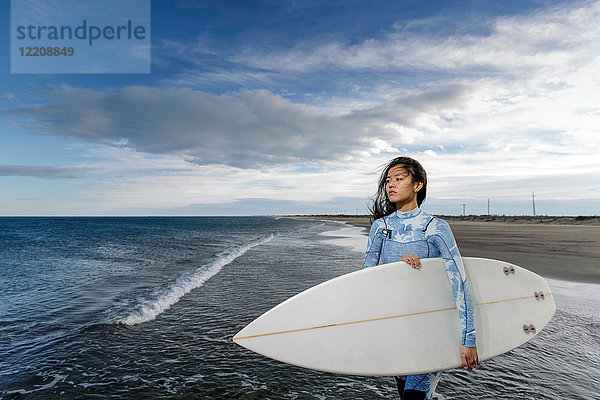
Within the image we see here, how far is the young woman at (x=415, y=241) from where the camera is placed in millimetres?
2051

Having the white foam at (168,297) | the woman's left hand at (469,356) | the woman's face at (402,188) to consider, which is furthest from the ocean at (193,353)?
the woman's face at (402,188)

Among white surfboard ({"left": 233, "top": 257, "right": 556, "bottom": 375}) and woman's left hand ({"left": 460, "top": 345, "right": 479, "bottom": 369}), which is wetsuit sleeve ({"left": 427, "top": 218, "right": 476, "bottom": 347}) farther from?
white surfboard ({"left": 233, "top": 257, "right": 556, "bottom": 375})

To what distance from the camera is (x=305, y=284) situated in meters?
8.45

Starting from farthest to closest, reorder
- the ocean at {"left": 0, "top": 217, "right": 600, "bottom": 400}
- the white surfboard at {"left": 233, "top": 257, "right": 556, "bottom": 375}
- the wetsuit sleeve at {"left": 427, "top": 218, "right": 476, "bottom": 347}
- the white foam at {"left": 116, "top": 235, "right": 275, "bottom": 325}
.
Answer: the white foam at {"left": 116, "top": 235, "right": 275, "bottom": 325}, the ocean at {"left": 0, "top": 217, "right": 600, "bottom": 400}, the white surfboard at {"left": 233, "top": 257, "right": 556, "bottom": 375}, the wetsuit sleeve at {"left": 427, "top": 218, "right": 476, "bottom": 347}

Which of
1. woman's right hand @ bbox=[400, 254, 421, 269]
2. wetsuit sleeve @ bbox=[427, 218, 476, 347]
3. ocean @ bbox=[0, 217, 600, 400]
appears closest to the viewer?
wetsuit sleeve @ bbox=[427, 218, 476, 347]

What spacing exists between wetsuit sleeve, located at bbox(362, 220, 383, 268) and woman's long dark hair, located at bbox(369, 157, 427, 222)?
164 mm

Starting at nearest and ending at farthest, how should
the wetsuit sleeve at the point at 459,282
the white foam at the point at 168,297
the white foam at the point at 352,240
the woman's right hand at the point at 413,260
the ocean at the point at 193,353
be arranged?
the wetsuit sleeve at the point at 459,282, the woman's right hand at the point at 413,260, the ocean at the point at 193,353, the white foam at the point at 168,297, the white foam at the point at 352,240

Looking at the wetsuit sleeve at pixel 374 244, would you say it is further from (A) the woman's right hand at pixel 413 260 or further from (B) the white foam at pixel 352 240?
(B) the white foam at pixel 352 240

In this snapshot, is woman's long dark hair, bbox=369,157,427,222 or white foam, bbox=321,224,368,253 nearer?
woman's long dark hair, bbox=369,157,427,222

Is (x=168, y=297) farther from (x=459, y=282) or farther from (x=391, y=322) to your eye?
(x=459, y=282)

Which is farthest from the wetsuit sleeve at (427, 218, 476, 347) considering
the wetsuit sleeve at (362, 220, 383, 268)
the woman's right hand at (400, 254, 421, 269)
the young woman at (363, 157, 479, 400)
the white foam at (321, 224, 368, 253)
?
the white foam at (321, 224, 368, 253)

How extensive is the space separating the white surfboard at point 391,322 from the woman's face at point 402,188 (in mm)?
433

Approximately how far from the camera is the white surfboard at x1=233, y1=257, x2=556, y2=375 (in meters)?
2.35

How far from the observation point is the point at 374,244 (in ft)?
7.91
